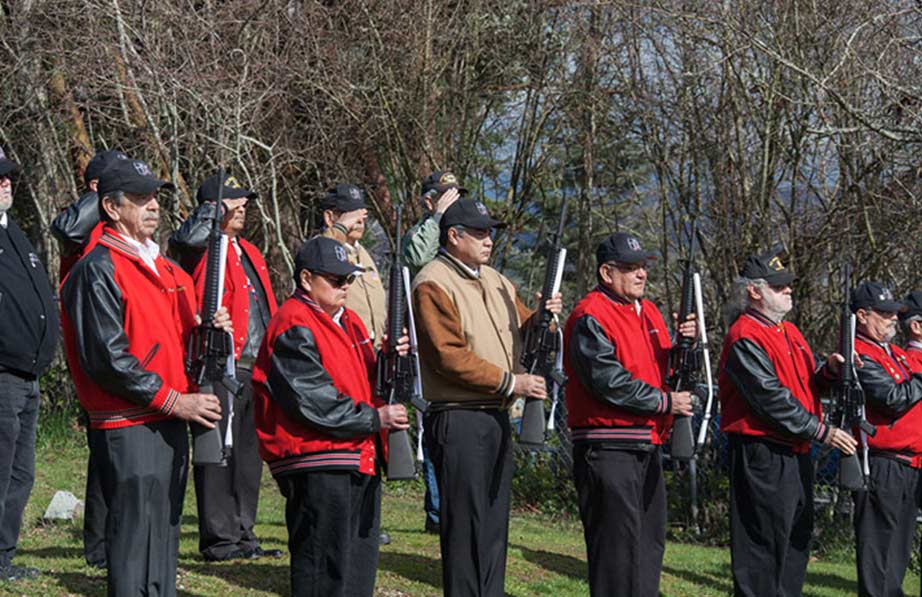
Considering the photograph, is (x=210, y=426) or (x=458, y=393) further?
(x=458, y=393)

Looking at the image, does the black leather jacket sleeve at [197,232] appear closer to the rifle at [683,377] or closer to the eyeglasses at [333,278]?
the eyeglasses at [333,278]

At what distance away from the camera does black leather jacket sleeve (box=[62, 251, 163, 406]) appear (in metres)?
5.63

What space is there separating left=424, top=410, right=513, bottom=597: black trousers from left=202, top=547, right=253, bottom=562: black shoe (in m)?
1.51

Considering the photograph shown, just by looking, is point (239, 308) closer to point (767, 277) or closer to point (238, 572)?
point (238, 572)

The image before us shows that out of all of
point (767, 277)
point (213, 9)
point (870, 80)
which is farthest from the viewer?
point (213, 9)

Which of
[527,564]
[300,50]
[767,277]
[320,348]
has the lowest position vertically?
[527,564]

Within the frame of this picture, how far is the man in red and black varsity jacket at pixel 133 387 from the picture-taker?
224 inches

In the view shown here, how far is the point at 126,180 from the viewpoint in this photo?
600 cm

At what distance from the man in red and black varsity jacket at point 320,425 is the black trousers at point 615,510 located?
1.48 metres

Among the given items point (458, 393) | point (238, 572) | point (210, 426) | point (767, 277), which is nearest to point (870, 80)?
point (767, 277)

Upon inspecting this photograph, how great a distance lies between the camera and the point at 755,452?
26.5 ft

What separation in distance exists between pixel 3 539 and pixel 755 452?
168 inches

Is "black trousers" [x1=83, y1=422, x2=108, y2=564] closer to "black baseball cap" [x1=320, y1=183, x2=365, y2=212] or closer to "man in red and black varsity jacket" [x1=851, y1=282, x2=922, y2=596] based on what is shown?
"black baseball cap" [x1=320, y1=183, x2=365, y2=212]

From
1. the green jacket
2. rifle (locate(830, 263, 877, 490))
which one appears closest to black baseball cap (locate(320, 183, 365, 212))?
the green jacket
